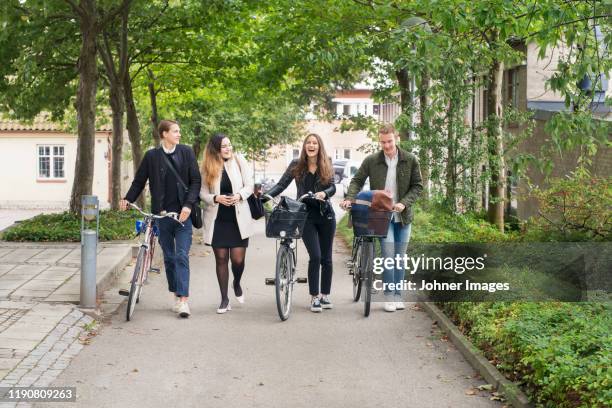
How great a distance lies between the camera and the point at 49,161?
165ft

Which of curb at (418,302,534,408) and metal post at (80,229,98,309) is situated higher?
metal post at (80,229,98,309)

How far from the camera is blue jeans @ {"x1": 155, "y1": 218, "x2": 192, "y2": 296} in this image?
34.3 ft

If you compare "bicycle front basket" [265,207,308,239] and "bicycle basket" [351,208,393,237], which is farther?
"bicycle basket" [351,208,393,237]

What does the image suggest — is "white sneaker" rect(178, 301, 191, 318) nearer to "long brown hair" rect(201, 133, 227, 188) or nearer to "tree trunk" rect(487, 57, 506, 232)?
"long brown hair" rect(201, 133, 227, 188)

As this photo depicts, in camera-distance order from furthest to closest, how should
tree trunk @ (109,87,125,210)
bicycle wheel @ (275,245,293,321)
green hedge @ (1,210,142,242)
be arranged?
tree trunk @ (109,87,125,210), green hedge @ (1,210,142,242), bicycle wheel @ (275,245,293,321)

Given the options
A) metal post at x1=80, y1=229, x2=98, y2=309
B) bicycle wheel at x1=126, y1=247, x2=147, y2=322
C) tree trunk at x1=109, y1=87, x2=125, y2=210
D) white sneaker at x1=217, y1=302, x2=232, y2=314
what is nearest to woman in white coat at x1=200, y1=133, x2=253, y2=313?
white sneaker at x1=217, y1=302, x2=232, y2=314

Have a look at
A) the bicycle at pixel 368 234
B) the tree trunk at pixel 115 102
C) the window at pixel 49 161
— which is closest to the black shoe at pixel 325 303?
the bicycle at pixel 368 234

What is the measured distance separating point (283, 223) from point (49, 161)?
1650 inches

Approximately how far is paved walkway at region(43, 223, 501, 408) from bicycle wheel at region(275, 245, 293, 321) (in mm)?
150

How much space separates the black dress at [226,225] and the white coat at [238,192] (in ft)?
0.12

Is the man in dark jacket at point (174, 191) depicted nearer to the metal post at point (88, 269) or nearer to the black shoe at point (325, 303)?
the metal post at point (88, 269)

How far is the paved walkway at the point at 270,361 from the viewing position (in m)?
7.16

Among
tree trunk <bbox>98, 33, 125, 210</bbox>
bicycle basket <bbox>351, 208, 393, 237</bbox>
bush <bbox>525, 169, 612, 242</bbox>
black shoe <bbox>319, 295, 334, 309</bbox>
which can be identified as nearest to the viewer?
bicycle basket <bbox>351, 208, 393, 237</bbox>

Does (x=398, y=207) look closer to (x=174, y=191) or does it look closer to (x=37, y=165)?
(x=174, y=191)
